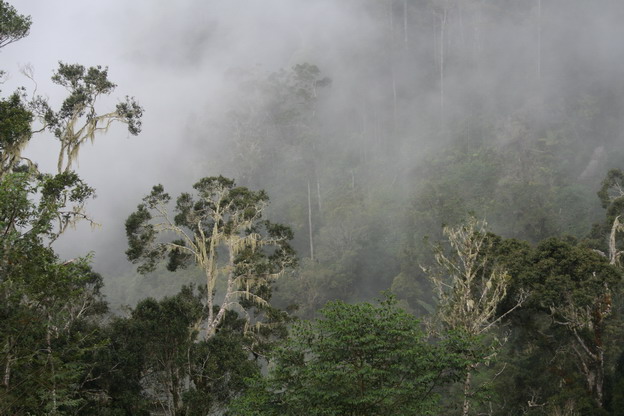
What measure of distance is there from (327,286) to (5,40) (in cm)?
3989

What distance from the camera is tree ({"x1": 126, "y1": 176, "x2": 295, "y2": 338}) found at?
17.6m

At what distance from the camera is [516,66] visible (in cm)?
6906

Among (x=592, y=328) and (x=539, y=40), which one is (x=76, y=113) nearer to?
(x=592, y=328)

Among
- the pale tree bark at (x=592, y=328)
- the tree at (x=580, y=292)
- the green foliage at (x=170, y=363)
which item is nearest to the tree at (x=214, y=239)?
the green foliage at (x=170, y=363)

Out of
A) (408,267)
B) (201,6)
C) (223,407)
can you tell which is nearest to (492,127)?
(408,267)

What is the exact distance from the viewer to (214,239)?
17.7 m

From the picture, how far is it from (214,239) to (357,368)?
870cm

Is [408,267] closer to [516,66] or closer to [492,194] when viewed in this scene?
[492,194]

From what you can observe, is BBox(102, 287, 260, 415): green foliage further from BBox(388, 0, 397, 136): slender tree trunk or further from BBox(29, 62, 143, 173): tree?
BBox(388, 0, 397, 136): slender tree trunk

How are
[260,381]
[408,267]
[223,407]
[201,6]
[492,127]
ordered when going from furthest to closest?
1. [201,6]
2. [492,127]
3. [408,267]
4. [223,407]
5. [260,381]

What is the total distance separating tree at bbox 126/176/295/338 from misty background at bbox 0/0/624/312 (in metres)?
26.9

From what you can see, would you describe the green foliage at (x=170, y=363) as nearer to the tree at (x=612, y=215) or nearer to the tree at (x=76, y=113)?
the tree at (x=76, y=113)

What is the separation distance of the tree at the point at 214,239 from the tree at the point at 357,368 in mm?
6135

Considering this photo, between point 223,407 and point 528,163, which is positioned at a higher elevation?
point 528,163
